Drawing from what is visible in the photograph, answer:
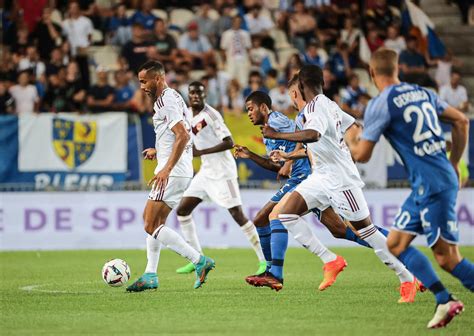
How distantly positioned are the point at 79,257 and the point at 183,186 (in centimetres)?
627

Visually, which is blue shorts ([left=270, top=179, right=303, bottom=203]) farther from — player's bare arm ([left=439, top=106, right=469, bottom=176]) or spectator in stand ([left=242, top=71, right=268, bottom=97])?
spectator in stand ([left=242, top=71, right=268, bottom=97])

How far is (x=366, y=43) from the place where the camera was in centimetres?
2348

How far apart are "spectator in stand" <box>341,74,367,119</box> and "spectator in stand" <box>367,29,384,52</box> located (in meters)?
2.10

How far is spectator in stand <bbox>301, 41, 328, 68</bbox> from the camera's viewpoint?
72.7 feet

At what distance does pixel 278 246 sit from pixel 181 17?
13.7m

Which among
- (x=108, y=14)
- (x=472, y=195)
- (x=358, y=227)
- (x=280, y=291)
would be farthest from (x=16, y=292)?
(x=108, y=14)

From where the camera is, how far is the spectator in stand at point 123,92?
20844 millimetres

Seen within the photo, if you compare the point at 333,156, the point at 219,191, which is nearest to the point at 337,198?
the point at 333,156

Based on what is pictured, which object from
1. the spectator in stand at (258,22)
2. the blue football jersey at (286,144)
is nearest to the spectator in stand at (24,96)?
the spectator in stand at (258,22)

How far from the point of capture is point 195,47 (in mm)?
22906

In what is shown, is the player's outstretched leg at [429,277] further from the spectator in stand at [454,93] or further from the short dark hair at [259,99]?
the spectator in stand at [454,93]

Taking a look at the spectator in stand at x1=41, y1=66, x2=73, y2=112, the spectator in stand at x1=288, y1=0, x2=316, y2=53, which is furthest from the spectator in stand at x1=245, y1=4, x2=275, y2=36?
the spectator in stand at x1=41, y1=66, x2=73, y2=112

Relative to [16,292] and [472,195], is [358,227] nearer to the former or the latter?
[16,292]

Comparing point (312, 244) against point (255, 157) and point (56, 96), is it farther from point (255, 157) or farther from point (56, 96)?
point (56, 96)
